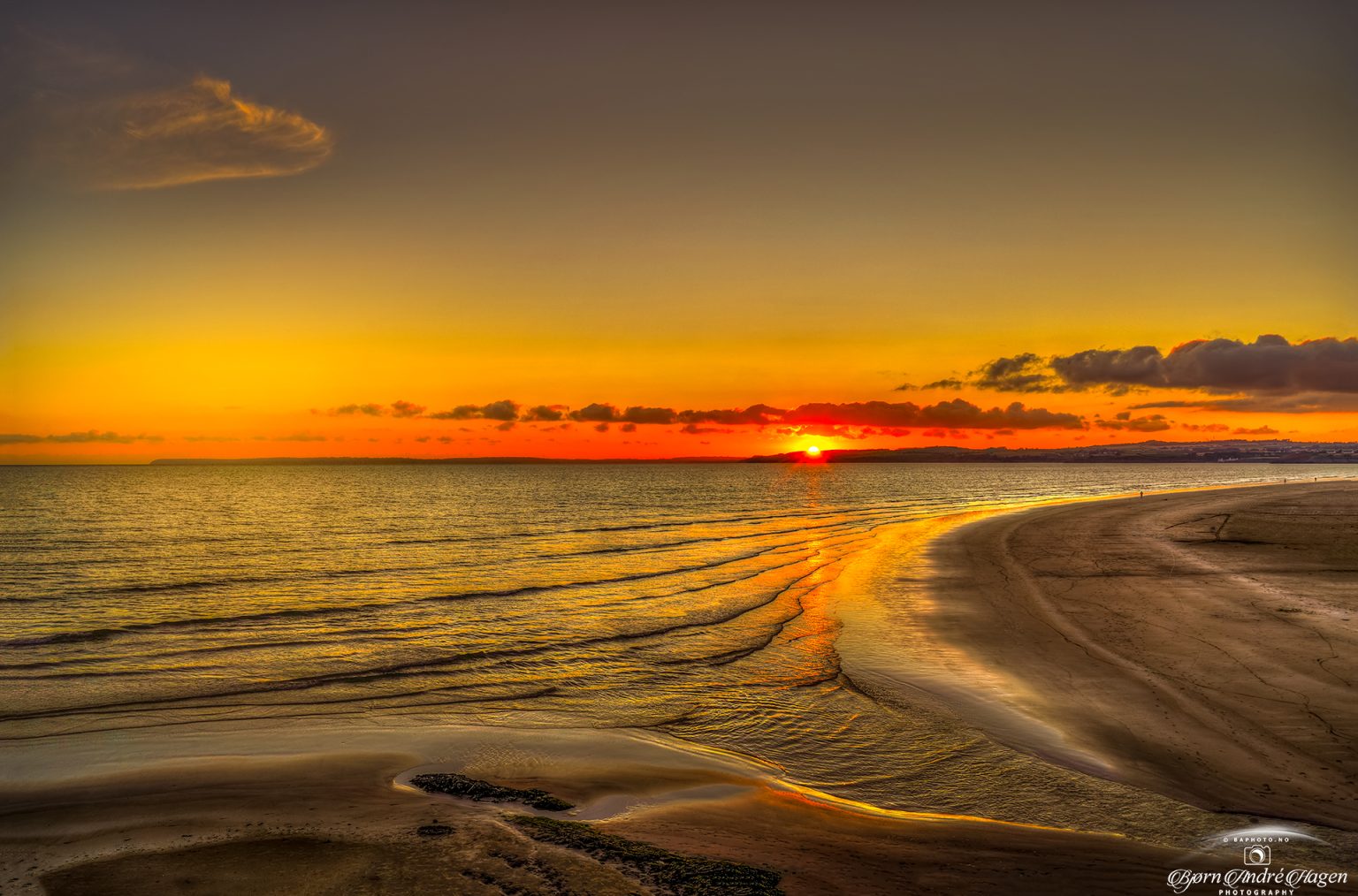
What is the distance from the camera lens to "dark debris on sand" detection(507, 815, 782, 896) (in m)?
6.91

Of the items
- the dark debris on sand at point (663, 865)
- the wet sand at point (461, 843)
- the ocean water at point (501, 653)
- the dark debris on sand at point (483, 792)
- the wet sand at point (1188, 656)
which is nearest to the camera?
the dark debris on sand at point (663, 865)

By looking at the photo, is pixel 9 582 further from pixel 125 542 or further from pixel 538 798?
pixel 538 798

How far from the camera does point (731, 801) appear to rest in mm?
9586

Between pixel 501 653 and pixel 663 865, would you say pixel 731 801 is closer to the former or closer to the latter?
pixel 663 865

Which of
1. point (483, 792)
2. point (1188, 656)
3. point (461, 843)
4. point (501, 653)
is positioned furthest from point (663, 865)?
point (1188, 656)

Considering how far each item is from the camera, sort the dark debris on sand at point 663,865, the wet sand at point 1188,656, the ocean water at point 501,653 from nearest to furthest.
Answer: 1. the dark debris on sand at point 663,865
2. the wet sand at point 1188,656
3. the ocean water at point 501,653

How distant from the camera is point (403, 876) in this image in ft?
24.2

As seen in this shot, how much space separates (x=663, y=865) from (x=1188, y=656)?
14255mm

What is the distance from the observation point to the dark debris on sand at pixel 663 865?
22.7 feet

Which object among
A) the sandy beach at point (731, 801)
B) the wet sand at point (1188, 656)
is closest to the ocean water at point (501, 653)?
the sandy beach at point (731, 801)

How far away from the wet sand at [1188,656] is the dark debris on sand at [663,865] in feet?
19.9

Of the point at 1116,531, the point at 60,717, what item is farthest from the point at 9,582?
the point at 1116,531

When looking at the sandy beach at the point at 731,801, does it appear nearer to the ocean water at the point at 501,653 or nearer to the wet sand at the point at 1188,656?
the wet sand at the point at 1188,656

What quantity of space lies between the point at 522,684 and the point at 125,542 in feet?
140
